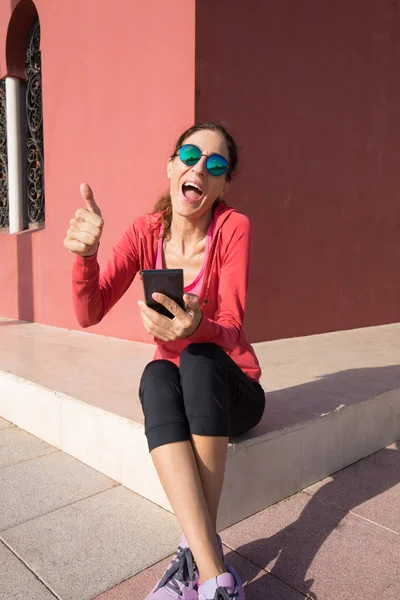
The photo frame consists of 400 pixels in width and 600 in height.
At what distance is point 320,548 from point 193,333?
0.97 meters

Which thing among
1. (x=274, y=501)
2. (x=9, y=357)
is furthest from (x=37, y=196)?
(x=274, y=501)

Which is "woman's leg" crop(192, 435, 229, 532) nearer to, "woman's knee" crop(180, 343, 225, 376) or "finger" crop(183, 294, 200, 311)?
"woman's knee" crop(180, 343, 225, 376)

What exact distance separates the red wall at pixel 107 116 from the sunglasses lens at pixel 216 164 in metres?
2.09

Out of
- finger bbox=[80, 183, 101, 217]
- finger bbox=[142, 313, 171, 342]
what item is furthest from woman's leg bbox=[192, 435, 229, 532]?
finger bbox=[80, 183, 101, 217]

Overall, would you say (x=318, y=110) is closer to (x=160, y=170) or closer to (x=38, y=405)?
(x=160, y=170)

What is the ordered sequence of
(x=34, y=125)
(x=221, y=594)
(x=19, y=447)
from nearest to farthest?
(x=221, y=594) → (x=19, y=447) → (x=34, y=125)

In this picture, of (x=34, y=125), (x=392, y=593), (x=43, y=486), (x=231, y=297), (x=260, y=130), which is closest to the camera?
(x=392, y=593)

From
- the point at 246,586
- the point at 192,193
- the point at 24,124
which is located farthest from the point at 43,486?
the point at 24,124

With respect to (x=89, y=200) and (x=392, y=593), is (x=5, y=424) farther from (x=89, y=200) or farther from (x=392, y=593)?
(x=392, y=593)

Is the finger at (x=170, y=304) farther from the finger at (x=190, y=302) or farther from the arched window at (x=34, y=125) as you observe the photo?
the arched window at (x=34, y=125)

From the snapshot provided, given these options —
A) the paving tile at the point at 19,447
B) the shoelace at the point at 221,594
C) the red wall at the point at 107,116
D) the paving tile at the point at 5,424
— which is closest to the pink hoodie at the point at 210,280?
the shoelace at the point at 221,594

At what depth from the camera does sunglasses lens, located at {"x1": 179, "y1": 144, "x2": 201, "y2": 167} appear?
6.17ft

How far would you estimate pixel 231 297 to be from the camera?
5.77 feet

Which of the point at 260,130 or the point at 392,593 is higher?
the point at 260,130
